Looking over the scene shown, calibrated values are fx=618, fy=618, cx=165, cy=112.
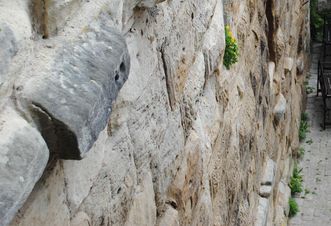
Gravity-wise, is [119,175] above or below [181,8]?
below

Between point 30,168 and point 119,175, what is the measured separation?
868 millimetres

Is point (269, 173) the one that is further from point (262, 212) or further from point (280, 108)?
point (280, 108)

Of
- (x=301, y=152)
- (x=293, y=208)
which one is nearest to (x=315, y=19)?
(x=301, y=152)

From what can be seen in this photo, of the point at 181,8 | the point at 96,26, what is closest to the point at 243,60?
the point at 181,8

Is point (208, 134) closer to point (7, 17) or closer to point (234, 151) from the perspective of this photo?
point (234, 151)

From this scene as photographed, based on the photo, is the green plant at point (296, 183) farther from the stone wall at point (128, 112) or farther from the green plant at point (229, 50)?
the green plant at point (229, 50)

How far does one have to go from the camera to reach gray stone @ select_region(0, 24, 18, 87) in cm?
159

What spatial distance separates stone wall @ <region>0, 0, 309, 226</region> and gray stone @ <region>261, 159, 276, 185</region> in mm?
940

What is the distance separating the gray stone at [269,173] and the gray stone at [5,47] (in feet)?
17.8

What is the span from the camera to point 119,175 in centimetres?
244

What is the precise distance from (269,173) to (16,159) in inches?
224

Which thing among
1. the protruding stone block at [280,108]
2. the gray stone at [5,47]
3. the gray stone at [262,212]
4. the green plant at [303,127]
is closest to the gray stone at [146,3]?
the gray stone at [5,47]

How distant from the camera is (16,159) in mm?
1539

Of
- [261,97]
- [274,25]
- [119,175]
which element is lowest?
[261,97]
